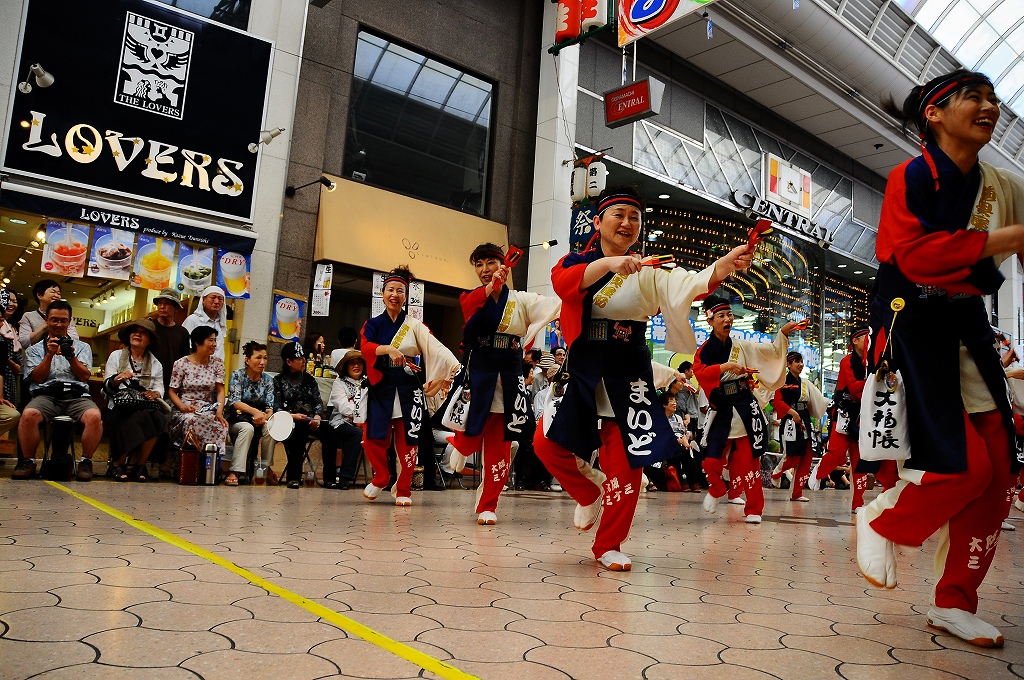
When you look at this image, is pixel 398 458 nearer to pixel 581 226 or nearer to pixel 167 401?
pixel 167 401

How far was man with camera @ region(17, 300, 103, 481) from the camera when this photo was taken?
6086mm

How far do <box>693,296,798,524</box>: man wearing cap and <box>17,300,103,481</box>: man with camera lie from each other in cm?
493

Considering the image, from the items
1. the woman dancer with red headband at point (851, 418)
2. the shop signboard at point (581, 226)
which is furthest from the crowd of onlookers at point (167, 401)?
the shop signboard at point (581, 226)

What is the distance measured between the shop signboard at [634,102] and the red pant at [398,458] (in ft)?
23.1

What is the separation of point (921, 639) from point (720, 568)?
1230 mm

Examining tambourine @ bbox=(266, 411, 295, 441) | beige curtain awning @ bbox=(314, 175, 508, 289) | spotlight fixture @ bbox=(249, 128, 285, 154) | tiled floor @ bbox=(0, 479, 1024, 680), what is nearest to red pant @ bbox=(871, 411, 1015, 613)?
tiled floor @ bbox=(0, 479, 1024, 680)

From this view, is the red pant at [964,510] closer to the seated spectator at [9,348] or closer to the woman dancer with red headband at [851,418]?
the woman dancer with red headband at [851,418]

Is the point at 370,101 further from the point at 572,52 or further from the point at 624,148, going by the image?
the point at 624,148

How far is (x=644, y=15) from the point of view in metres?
9.17


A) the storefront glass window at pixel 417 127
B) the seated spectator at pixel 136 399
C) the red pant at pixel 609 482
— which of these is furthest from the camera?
the storefront glass window at pixel 417 127

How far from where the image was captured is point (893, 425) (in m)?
2.30

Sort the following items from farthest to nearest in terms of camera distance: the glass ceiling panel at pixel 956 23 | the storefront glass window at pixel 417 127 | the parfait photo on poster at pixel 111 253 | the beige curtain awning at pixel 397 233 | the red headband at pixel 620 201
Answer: the glass ceiling panel at pixel 956 23 < the storefront glass window at pixel 417 127 < the beige curtain awning at pixel 397 233 < the parfait photo on poster at pixel 111 253 < the red headband at pixel 620 201

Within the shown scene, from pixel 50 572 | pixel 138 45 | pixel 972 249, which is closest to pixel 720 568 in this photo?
pixel 972 249

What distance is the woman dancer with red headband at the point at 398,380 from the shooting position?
19.1 feet
